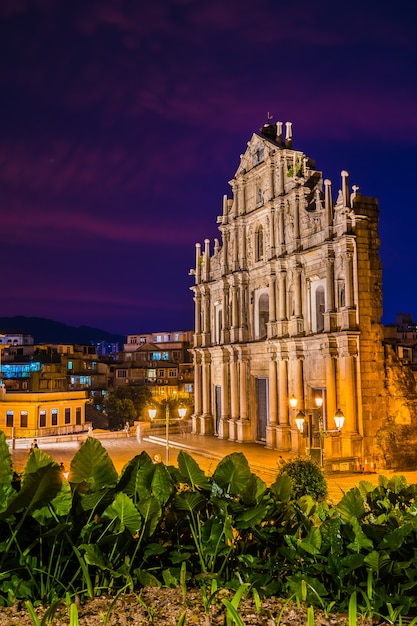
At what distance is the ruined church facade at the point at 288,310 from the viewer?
28.0 metres

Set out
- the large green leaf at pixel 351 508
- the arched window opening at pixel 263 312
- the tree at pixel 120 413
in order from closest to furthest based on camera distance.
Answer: the large green leaf at pixel 351 508, the arched window opening at pixel 263 312, the tree at pixel 120 413

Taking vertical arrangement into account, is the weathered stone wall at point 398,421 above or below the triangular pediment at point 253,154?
below

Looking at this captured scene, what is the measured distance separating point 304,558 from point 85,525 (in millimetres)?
2379

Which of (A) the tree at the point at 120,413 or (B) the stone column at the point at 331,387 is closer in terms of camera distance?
(B) the stone column at the point at 331,387

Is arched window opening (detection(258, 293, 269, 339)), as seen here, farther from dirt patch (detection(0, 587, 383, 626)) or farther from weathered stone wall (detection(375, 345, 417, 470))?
dirt patch (detection(0, 587, 383, 626))

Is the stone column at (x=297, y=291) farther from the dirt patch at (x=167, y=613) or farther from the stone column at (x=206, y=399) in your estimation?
the dirt patch at (x=167, y=613)

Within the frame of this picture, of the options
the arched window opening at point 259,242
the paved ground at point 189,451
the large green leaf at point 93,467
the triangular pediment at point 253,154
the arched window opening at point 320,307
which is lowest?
the paved ground at point 189,451

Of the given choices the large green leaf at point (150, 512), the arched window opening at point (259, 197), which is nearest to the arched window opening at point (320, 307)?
the arched window opening at point (259, 197)

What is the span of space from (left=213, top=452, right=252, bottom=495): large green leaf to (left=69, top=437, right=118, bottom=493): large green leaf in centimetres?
125

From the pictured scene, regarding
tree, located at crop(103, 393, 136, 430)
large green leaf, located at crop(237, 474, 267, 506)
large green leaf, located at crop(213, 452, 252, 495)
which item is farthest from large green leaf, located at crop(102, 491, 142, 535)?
tree, located at crop(103, 393, 136, 430)

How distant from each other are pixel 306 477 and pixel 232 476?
11610 millimetres

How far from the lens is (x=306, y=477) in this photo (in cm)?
1745

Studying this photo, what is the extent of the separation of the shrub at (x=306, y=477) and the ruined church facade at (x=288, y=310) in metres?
7.58

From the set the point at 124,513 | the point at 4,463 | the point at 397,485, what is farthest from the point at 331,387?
the point at 4,463
